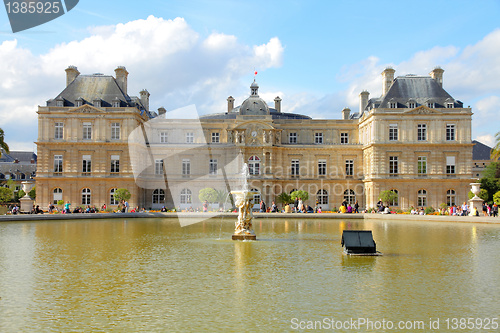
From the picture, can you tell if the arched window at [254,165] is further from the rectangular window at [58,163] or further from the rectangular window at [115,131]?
the rectangular window at [58,163]

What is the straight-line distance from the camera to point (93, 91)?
174 ft

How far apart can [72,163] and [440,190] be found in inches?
1541

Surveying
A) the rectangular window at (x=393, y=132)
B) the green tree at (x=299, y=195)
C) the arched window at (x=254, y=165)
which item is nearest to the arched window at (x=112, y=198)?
the arched window at (x=254, y=165)

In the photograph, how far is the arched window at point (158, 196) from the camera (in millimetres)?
55656

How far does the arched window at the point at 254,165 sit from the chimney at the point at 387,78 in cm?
1669

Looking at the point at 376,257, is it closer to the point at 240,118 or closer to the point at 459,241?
the point at 459,241

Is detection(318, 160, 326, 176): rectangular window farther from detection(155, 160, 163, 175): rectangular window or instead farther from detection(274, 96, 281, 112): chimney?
detection(155, 160, 163, 175): rectangular window

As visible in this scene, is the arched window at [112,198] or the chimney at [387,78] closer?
the arched window at [112,198]

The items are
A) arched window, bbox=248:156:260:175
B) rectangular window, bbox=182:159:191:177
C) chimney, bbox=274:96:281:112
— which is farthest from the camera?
chimney, bbox=274:96:281:112

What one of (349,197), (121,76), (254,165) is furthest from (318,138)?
A: (121,76)

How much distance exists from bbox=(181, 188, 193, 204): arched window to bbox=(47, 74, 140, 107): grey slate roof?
11.2m

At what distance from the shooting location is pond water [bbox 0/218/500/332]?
9.59 m

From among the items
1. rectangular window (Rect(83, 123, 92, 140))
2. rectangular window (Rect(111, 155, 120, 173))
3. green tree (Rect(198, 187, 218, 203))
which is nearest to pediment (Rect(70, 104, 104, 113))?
rectangular window (Rect(83, 123, 92, 140))

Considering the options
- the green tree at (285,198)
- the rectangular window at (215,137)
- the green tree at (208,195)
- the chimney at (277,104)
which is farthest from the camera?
the chimney at (277,104)
